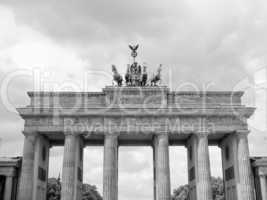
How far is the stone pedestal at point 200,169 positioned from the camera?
4622 centimetres

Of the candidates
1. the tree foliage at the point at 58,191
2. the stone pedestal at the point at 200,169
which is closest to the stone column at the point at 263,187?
the stone pedestal at the point at 200,169

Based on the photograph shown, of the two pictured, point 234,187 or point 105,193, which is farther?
point 234,187

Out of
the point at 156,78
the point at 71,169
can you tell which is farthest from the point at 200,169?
the point at 71,169

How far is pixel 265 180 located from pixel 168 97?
1874 centimetres

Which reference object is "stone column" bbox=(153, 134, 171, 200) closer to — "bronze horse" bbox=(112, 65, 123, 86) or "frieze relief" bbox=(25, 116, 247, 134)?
"frieze relief" bbox=(25, 116, 247, 134)

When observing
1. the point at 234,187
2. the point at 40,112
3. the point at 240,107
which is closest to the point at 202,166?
the point at 234,187

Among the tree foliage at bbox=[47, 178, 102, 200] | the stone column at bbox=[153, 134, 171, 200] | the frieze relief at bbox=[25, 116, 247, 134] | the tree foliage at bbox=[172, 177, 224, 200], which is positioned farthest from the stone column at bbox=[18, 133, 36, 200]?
the tree foliage at bbox=[172, 177, 224, 200]

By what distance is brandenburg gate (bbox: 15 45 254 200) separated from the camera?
4672 centimetres

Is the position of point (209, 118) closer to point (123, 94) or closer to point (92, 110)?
point (123, 94)

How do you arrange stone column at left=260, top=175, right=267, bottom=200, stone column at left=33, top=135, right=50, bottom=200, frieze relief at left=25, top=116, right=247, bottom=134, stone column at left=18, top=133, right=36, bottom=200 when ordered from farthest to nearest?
stone column at left=260, top=175, right=267, bottom=200
frieze relief at left=25, top=116, right=247, bottom=134
stone column at left=33, top=135, right=50, bottom=200
stone column at left=18, top=133, right=36, bottom=200

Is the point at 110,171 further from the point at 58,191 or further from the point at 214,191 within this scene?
the point at 214,191

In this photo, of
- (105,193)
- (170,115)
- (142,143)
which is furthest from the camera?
(142,143)

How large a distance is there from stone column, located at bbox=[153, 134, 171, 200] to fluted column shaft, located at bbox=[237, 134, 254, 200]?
32.5 ft

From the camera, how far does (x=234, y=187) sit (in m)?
49.1
